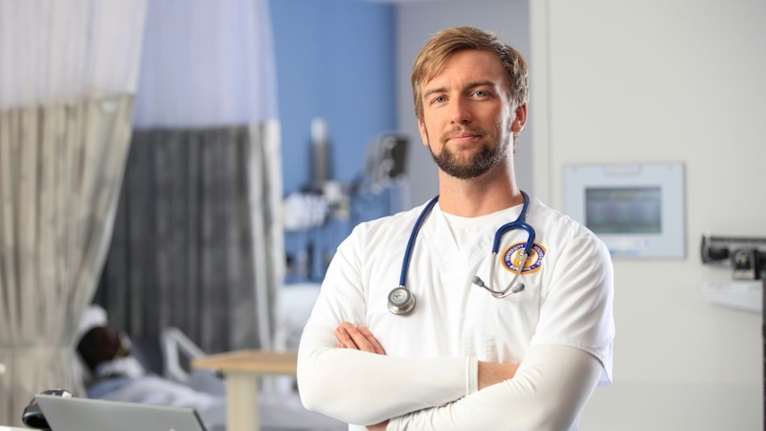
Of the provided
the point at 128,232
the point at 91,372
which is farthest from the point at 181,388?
the point at 128,232

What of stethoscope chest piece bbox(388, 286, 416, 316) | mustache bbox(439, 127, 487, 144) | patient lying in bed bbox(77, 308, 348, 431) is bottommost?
patient lying in bed bbox(77, 308, 348, 431)

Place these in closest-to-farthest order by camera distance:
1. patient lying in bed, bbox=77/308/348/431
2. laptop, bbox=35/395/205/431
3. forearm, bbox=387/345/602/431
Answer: laptop, bbox=35/395/205/431, forearm, bbox=387/345/602/431, patient lying in bed, bbox=77/308/348/431

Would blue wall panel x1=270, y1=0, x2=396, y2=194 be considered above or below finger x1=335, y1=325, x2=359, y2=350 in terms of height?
above

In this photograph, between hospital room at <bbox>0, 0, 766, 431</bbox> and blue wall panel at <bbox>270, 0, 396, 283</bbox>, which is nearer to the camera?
hospital room at <bbox>0, 0, 766, 431</bbox>

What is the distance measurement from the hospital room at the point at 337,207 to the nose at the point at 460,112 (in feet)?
0.14

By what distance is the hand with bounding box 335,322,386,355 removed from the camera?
5.24ft

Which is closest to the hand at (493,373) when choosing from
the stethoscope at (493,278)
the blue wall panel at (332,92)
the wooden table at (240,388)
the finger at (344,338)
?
the stethoscope at (493,278)

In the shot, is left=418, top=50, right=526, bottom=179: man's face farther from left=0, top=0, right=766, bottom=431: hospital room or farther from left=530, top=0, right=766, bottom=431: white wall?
left=530, top=0, right=766, bottom=431: white wall

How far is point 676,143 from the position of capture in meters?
2.71

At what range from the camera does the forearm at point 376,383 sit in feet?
4.86

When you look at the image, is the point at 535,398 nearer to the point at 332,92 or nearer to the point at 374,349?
the point at 374,349

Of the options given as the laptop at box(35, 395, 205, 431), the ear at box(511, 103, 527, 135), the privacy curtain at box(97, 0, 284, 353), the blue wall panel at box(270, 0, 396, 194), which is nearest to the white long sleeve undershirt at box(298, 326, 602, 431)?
the laptop at box(35, 395, 205, 431)

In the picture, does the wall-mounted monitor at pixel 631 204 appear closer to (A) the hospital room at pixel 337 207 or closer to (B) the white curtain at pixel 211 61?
(A) the hospital room at pixel 337 207

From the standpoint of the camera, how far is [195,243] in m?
5.62
